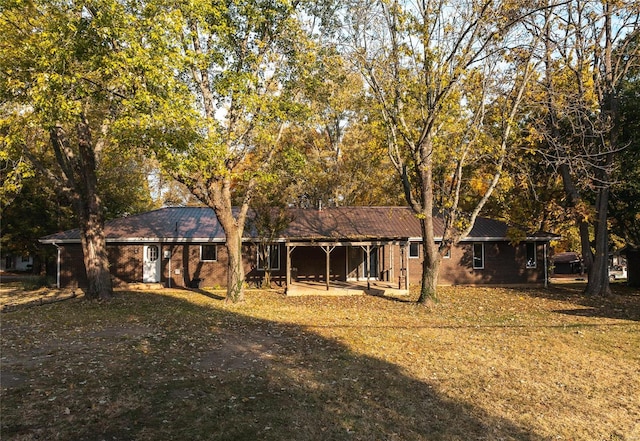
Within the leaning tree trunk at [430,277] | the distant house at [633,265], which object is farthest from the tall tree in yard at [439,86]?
the distant house at [633,265]

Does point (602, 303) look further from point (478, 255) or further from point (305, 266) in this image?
point (305, 266)

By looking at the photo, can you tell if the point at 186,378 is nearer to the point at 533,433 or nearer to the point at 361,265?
the point at 533,433

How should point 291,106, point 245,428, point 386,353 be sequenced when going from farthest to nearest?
point 291,106
point 386,353
point 245,428

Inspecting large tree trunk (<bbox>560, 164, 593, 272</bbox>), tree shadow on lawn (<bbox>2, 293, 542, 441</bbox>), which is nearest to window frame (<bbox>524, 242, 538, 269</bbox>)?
large tree trunk (<bbox>560, 164, 593, 272</bbox>)

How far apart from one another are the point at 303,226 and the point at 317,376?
58.4 ft

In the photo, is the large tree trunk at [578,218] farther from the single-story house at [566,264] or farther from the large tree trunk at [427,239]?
the single-story house at [566,264]

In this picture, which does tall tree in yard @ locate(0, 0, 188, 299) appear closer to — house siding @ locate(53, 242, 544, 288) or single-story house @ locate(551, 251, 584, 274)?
house siding @ locate(53, 242, 544, 288)

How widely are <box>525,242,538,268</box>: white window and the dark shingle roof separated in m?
0.83

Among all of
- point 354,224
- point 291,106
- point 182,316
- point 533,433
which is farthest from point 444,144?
point 533,433

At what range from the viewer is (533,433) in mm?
5664

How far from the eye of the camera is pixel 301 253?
24.2 meters

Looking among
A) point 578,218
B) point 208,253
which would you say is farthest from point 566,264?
point 208,253

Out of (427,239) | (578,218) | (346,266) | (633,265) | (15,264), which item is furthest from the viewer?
(15,264)

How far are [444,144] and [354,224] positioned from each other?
352 inches
